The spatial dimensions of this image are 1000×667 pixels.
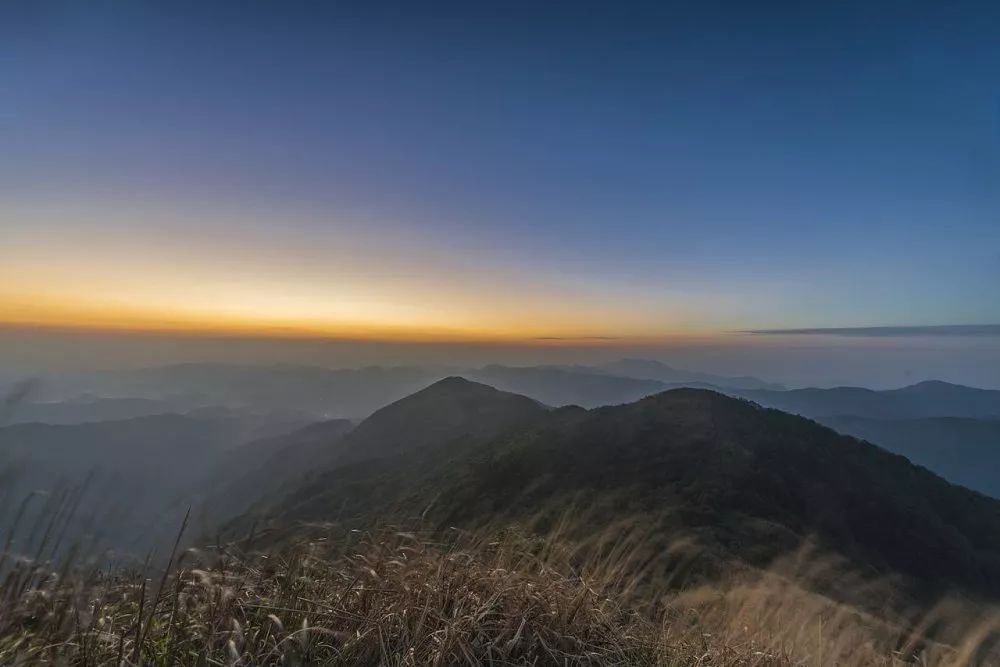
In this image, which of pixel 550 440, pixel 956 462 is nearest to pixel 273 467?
pixel 550 440

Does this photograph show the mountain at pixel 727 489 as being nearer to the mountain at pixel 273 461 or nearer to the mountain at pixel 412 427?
the mountain at pixel 412 427

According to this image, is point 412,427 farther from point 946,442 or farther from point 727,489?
point 946,442

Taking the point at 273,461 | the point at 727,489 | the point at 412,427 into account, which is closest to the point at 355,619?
the point at 727,489

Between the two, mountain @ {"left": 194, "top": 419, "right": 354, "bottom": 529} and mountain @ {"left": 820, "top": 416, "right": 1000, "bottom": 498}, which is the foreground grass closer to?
mountain @ {"left": 194, "top": 419, "right": 354, "bottom": 529}

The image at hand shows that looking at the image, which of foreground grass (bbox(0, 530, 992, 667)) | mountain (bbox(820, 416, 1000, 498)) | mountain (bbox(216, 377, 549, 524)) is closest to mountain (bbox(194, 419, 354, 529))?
mountain (bbox(216, 377, 549, 524))

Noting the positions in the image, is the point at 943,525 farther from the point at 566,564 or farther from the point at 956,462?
the point at 956,462

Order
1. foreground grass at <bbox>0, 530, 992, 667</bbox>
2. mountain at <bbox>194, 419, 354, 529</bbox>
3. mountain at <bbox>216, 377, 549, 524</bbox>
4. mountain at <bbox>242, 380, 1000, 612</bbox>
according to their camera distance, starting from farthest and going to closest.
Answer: mountain at <bbox>194, 419, 354, 529</bbox> < mountain at <bbox>216, 377, 549, 524</bbox> < mountain at <bbox>242, 380, 1000, 612</bbox> < foreground grass at <bbox>0, 530, 992, 667</bbox>

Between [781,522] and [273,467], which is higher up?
[781,522]
